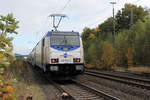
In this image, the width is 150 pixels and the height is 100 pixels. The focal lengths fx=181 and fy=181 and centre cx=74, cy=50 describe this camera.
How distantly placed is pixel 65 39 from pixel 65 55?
115cm

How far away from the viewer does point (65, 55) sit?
10398 mm

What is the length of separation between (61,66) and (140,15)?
125ft

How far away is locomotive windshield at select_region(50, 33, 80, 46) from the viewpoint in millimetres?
10836

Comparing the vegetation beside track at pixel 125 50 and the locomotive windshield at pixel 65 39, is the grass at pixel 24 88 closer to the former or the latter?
the locomotive windshield at pixel 65 39

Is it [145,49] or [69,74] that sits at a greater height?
[145,49]

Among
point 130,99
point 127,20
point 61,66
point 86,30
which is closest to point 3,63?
point 130,99

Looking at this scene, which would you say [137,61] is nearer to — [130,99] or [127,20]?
[130,99]

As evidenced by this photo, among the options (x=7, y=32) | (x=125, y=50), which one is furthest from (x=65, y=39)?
(x=125, y=50)

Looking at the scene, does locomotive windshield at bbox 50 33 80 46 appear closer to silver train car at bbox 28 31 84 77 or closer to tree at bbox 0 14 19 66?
silver train car at bbox 28 31 84 77

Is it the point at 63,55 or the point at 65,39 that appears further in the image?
the point at 65,39

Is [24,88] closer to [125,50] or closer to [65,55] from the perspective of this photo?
[65,55]

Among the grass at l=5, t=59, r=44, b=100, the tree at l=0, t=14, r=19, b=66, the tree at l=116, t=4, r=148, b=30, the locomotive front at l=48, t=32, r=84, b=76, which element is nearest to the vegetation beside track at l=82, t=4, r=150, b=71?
the locomotive front at l=48, t=32, r=84, b=76

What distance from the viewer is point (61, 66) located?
404 inches

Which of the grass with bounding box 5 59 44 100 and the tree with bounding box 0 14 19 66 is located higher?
the tree with bounding box 0 14 19 66
